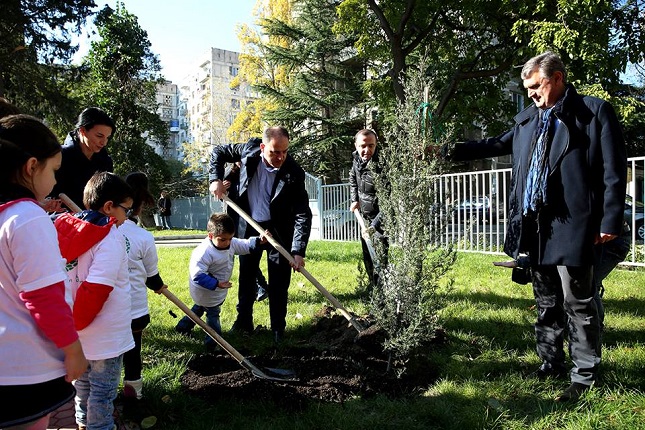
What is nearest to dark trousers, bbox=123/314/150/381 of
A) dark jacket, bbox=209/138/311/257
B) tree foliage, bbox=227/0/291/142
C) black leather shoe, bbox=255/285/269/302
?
dark jacket, bbox=209/138/311/257

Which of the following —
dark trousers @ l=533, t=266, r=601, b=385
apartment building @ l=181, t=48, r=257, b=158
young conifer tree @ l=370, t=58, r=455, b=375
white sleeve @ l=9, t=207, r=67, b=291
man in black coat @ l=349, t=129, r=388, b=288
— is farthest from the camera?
apartment building @ l=181, t=48, r=257, b=158

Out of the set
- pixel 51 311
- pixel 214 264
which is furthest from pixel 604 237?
pixel 214 264

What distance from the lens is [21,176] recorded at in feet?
5.93

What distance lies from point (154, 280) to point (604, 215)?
2970 mm

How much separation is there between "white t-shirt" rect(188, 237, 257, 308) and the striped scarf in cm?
249

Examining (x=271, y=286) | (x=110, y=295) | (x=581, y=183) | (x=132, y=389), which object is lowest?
(x=132, y=389)

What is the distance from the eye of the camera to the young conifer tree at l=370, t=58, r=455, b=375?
3.55 m

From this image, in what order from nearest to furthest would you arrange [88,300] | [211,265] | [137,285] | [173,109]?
[88,300]
[137,285]
[211,265]
[173,109]

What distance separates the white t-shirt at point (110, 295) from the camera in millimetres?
2395

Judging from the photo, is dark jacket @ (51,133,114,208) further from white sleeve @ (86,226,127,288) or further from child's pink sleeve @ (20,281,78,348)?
child's pink sleeve @ (20,281,78,348)

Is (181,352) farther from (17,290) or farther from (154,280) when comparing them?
(17,290)

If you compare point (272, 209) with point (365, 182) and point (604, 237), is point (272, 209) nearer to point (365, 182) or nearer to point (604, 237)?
point (365, 182)

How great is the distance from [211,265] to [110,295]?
1932mm

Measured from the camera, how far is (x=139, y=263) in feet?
10.4
